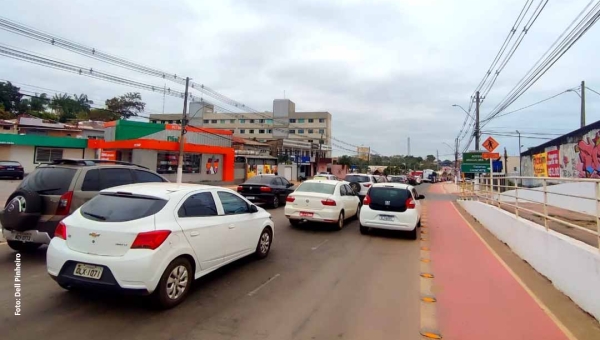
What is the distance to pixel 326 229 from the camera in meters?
10.4

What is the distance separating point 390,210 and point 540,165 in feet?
71.6

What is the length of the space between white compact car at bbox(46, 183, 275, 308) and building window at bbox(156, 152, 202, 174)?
2528 centimetres

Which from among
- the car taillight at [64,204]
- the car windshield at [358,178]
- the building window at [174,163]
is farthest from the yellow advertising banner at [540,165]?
the building window at [174,163]

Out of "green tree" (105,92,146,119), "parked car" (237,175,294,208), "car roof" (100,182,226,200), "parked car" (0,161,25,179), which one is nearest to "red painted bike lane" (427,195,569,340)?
"car roof" (100,182,226,200)

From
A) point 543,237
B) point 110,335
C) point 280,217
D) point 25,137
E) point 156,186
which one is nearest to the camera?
point 110,335

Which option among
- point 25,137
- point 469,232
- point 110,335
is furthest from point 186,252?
point 25,137

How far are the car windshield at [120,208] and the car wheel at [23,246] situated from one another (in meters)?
2.73

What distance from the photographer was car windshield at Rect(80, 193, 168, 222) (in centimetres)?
423

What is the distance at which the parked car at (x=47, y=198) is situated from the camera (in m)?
5.69

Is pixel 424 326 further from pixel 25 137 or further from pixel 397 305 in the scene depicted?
pixel 25 137

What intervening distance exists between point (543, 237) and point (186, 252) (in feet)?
Result: 20.4

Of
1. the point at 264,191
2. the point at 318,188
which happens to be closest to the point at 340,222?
the point at 318,188

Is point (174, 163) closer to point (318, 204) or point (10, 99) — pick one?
point (318, 204)

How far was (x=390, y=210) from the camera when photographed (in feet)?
30.6
